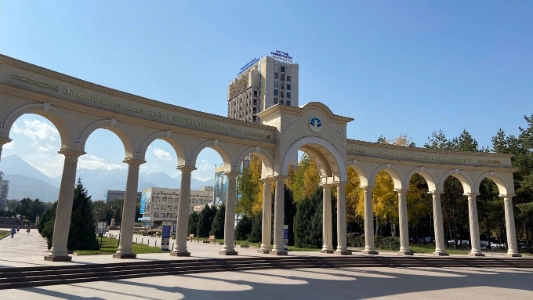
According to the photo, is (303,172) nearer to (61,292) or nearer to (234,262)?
(234,262)

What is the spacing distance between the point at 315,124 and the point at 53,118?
14.0 meters

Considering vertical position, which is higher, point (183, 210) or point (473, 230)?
point (183, 210)

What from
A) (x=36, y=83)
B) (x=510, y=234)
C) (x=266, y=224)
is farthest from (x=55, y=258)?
(x=510, y=234)

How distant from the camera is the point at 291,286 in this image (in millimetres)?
13281

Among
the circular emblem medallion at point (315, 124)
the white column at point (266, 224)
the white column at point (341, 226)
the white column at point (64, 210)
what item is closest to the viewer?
the white column at point (64, 210)

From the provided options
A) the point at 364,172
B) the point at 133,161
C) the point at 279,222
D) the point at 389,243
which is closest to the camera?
the point at 133,161

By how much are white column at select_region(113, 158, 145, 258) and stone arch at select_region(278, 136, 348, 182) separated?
8010 mm

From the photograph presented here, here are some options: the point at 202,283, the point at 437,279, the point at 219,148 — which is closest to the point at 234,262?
the point at 202,283

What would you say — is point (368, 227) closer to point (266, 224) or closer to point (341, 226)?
point (341, 226)

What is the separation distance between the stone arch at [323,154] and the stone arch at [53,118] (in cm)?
Answer: 1086

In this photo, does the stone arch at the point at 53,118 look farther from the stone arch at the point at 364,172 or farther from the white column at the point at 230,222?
the stone arch at the point at 364,172

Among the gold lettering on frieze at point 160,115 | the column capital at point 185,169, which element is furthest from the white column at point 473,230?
the column capital at point 185,169

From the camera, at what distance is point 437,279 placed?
1641cm

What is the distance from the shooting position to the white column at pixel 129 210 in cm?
1686
